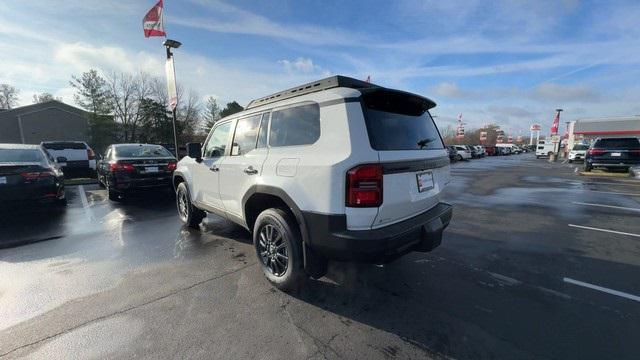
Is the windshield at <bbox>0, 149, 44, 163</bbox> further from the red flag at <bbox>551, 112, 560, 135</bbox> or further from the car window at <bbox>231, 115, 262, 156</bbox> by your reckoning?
the red flag at <bbox>551, 112, 560, 135</bbox>

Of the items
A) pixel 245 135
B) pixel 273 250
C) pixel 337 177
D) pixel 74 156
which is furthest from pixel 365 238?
pixel 74 156

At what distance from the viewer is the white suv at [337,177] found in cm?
249

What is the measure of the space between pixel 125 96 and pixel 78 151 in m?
A: 30.8

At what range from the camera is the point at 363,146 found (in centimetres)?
249

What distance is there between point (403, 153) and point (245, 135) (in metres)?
2.10

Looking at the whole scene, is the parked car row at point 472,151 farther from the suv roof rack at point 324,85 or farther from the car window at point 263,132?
the car window at point 263,132

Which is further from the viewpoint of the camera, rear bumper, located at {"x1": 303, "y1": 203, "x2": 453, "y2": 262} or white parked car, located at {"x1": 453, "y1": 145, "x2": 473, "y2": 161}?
white parked car, located at {"x1": 453, "y1": 145, "x2": 473, "y2": 161}

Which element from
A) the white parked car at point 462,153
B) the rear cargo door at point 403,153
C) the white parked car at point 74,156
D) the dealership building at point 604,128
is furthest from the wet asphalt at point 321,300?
the dealership building at point 604,128

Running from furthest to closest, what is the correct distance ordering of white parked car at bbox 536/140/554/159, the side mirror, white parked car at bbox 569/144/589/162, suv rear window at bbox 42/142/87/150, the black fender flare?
white parked car at bbox 536/140/554/159
white parked car at bbox 569/144/589/162
suv rear window at bbox 42/142/87/150
the side mirror
the black fender flare

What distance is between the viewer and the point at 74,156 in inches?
493

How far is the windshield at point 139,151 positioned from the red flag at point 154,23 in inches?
196

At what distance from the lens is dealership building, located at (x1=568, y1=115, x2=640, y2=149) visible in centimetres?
4450

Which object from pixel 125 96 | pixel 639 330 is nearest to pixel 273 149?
pixel 639 330

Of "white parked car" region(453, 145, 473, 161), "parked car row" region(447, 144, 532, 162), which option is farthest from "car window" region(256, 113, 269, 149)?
"white parked car" region(453, 145, 473, 161)
